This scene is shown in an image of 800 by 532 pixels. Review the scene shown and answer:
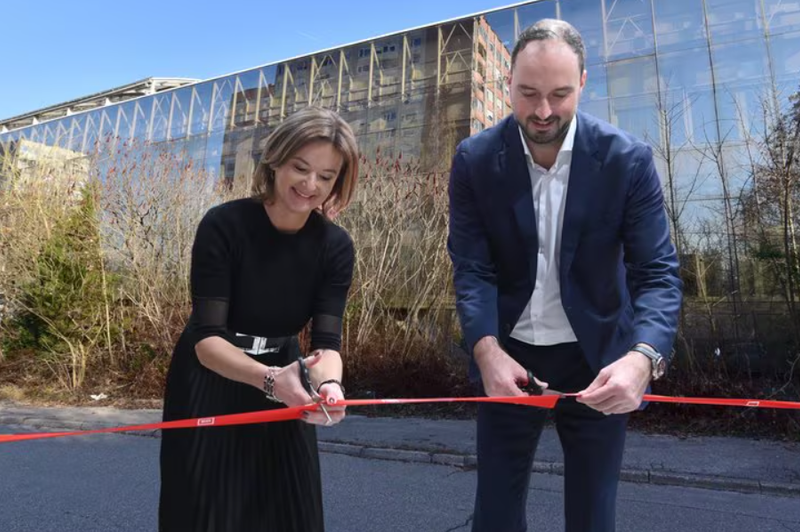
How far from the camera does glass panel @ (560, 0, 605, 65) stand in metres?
14.6

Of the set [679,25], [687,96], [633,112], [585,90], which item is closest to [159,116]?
[585,90]

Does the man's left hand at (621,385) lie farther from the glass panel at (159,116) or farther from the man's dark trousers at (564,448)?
the glass panel at (159,116)

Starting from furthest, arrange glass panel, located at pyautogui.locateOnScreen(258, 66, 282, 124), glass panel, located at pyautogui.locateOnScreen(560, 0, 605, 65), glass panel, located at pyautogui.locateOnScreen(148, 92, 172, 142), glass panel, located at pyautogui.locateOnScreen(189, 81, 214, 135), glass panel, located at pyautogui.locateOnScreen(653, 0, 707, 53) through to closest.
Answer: glass panel, located at pyautogui.locateOnScreen(148, 92, 172, 142), glass panel, located at pyautogui.locateOnScreen(189, 81, 214, 135), glass panel, located at pyautogui.locateOnScreen(258, 66, 282, 124), glass panel, located at pyautogui.locateOnScreen(560, 0, 605, 65), glass panel, located at pyautogui.locateOnScreen(653, 0, 707, 53)

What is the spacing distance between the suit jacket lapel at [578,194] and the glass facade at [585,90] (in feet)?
28.2

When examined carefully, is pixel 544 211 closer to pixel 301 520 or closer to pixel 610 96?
pixel 301 520

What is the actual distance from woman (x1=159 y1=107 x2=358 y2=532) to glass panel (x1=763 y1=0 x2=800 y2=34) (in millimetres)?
14499

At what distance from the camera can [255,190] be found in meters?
2.12

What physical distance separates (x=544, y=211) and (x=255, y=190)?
3.42 feet

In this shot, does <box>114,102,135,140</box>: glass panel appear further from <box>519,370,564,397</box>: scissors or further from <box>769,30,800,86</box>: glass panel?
<box>519,370,564,397</box>: scissors

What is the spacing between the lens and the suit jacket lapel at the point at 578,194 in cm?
169

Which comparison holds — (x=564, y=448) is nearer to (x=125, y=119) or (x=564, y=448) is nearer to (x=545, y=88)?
(x=545, y=88)

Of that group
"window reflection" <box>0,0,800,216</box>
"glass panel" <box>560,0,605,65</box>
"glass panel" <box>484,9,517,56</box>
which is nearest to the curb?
"window reflection" <box>0,0,800,216</box>

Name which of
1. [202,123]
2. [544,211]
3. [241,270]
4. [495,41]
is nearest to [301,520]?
[241,270]

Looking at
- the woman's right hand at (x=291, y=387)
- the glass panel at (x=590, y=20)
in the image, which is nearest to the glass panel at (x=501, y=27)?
the glass panel at (x=590, y=20)
